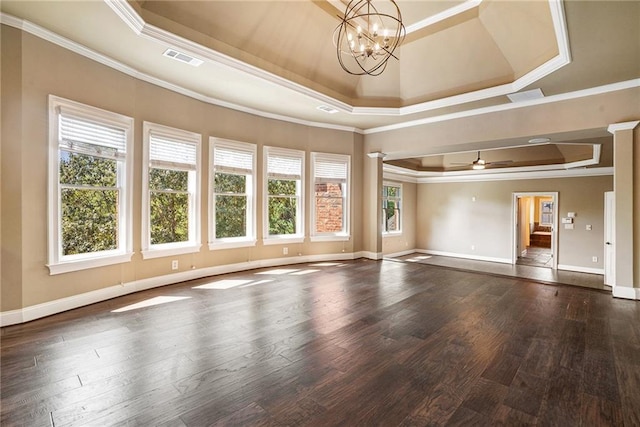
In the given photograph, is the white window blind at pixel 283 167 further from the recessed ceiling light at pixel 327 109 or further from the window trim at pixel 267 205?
the recessed ceiling light at pixel 327 109

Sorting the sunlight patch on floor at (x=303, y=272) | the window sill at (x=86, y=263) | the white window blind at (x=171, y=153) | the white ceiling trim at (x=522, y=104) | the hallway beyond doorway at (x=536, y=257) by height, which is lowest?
the hallway beyond doorway at (x=536, y=257)

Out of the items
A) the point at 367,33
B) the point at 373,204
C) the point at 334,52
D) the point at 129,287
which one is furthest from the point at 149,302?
the point at 373,204

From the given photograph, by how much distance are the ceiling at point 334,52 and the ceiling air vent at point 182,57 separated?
3.4 inches

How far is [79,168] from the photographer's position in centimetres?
371

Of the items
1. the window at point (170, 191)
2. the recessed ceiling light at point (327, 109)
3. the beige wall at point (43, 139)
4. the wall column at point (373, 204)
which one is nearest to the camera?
the beige wall at point (43, 139)

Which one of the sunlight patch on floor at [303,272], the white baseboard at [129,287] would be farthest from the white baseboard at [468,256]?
the sunlight patch on floor at [303,272]

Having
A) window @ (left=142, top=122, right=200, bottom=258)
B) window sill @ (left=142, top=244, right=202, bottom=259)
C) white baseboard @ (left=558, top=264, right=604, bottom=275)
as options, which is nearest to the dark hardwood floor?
window sill @ (left=142, top=244, right=202, bottom=259)

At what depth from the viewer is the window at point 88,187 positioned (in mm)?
3439

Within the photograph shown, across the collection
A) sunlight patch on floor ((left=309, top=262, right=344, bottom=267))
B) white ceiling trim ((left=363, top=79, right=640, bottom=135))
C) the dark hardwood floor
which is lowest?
the dark hardwood floor

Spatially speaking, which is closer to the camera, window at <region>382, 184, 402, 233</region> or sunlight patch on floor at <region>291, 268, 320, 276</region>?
sunlight patch on floor at <region>291, 268, 320, 276</region>

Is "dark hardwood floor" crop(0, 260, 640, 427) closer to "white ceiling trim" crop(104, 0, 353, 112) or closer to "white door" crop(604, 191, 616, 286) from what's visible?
"white door" crop(604, 191, 616, 286)

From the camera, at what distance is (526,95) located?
4691 millimetres

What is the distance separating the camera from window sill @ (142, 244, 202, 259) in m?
4.45

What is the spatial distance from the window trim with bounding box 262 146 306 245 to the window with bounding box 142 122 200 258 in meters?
1.34
